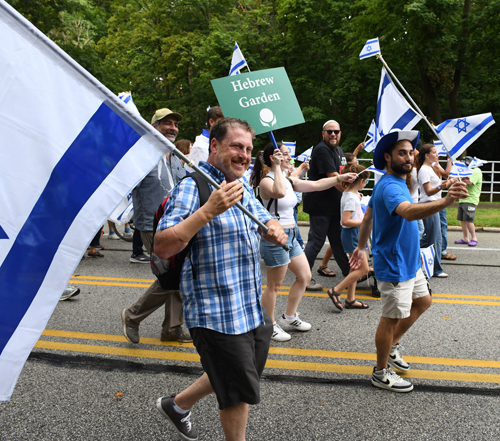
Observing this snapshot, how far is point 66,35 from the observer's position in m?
18.4

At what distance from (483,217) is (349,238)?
8444 mm

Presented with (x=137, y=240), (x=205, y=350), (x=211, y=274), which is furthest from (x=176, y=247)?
(x=137, y=240)

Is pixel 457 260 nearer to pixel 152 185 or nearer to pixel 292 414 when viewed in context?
pixel 152 185

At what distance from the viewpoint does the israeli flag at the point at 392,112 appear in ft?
20.2

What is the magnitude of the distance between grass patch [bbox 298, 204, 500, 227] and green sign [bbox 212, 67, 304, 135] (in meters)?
8.13

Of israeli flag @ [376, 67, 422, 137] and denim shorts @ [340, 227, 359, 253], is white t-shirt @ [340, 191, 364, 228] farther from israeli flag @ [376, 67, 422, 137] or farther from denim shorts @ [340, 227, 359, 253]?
israeli flag @ [376, 67, 422, 137]

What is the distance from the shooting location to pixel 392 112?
6.30 metres

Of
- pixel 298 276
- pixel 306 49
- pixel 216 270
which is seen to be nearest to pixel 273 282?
pixel 298 276

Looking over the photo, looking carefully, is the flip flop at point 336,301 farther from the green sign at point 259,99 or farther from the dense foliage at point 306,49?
the dense foliage at point 306,49

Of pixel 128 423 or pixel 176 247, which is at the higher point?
pixel 176 247

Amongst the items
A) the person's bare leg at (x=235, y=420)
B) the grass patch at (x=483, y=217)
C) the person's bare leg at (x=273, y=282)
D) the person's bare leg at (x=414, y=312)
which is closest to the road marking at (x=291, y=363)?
the person's bare leg at (x=414, y=312)

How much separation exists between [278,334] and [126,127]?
298cm

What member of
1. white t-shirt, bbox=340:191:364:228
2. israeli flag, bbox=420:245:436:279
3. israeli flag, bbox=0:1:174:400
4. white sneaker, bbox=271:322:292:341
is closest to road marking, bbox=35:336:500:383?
white sneaker, bbox=271:322:292:341

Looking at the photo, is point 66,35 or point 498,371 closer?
point 498,371
